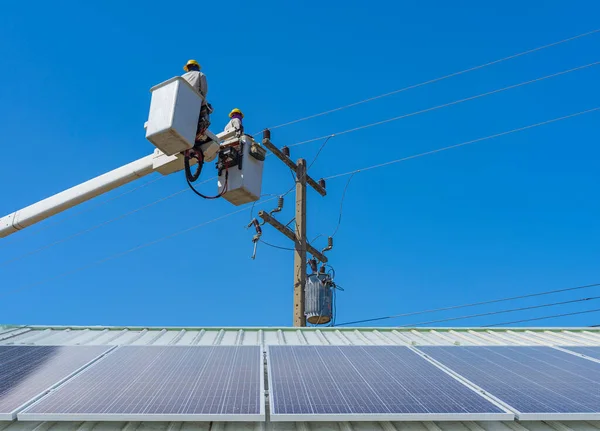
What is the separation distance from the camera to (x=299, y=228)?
1777 cm

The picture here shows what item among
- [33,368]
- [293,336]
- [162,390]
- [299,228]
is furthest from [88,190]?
[299,228]

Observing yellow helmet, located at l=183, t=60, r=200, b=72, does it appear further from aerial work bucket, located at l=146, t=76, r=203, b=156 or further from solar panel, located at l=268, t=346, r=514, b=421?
solar panel, located at l=268, t=346, r=514, b=421

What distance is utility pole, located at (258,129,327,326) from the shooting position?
16.4m

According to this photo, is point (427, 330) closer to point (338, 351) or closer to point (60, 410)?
point (338, 351)

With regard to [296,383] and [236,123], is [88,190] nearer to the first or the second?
[236,123]

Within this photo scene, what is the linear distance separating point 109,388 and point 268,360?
6.62 feet

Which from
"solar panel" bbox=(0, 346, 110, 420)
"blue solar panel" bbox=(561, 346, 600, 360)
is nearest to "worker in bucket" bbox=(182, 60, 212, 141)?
"solar panel" bbox=(0, 346, 110, 420)

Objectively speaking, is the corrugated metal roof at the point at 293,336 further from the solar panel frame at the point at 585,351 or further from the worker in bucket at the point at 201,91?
the worker in bucket at the point at 201,91

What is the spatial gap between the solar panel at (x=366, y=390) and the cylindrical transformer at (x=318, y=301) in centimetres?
842

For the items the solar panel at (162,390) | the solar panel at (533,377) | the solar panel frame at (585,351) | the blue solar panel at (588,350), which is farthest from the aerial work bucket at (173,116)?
the blue solar panel at (588,350)

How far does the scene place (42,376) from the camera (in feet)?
21.4

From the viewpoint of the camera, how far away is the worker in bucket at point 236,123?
8453 mm

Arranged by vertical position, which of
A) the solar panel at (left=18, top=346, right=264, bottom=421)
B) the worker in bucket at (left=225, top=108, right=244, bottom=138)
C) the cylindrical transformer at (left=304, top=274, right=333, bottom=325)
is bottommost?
the solar panel at (left=18, top=346, right=264, bottom=421)

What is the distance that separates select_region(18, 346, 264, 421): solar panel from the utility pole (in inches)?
346
